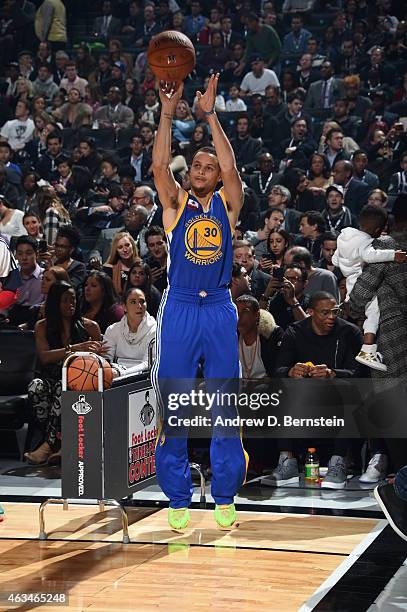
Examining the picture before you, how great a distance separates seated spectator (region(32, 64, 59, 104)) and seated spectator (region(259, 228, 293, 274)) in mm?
7783

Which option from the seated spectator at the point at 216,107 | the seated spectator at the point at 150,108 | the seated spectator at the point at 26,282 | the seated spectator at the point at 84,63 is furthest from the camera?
the seated spectator at the point at 84,63

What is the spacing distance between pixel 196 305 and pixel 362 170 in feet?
19.9

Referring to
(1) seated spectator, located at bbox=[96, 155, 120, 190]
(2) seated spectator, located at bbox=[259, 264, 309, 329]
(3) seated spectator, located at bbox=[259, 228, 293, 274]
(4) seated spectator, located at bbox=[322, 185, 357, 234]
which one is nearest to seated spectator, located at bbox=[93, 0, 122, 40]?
(1) seated spectator, located at bbox=[96, 155, 120, 190]

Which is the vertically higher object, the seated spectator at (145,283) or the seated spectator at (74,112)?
the seated spectator at (74,112)

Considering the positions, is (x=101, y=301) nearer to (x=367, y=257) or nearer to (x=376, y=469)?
(x=367, y=257)

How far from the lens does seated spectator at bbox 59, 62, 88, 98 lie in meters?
16.2

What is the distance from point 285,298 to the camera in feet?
28.2

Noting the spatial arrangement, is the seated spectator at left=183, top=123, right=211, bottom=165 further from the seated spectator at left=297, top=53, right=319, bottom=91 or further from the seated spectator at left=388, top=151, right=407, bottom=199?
the seated spectator at left=388, top=151, right=407, bottom=199

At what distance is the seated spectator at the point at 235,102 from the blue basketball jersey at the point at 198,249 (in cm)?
872

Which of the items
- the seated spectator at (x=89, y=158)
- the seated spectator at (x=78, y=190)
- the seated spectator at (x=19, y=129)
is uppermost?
the seated spectator at (x=19, y=129)

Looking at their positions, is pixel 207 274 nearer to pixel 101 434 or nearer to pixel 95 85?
pixel 101 434

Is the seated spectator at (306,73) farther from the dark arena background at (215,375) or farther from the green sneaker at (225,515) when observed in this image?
the green sneaker at (225,515)

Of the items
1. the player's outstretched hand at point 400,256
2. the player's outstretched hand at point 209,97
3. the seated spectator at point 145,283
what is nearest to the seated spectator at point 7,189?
the seated spectator at point 145,283

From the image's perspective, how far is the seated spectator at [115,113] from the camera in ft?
50.2
